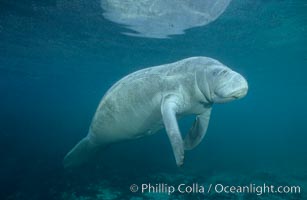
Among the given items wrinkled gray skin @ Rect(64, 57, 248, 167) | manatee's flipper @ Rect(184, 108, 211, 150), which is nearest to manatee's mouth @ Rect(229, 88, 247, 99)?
wrinkled gray skin @ Rect(64, 57, 248, 167)

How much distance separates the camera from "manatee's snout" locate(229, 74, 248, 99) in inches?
187

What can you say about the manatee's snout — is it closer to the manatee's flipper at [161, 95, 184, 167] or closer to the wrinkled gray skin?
the wrinkled gray skin

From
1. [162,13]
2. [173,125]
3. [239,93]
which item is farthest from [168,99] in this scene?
[162,13]

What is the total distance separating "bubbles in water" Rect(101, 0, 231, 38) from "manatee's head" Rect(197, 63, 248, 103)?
775 cm

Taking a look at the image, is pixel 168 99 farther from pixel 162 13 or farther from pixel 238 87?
pixel 162 13

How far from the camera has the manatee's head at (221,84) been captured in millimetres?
4797

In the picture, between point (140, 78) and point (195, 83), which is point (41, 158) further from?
point (195, 83)

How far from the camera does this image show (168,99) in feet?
19.4

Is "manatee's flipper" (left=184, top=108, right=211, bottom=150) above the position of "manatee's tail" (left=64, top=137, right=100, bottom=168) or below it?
above

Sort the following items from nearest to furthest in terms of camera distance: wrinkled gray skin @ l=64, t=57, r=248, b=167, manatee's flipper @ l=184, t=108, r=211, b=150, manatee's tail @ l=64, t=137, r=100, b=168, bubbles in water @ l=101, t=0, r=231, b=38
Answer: wrinkled gray skin @ l=64, t=57, r=248, b=167
manatee's flipper @ l=184, t=108, r=211, b=150
manatee's tail @ l=64, t=137, r=100, b=168
bubbles in water @ l=101, t=0, r=231, b=38

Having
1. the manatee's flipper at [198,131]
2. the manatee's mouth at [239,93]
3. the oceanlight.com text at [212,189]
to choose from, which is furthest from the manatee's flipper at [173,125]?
the oceanlight.com text at [212,189]

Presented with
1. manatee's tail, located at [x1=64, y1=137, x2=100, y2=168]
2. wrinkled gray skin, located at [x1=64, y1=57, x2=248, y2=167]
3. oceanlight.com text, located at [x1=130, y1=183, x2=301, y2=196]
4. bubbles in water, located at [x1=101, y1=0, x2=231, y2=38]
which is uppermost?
bubbles in water, located at [x1=101, y1=0, x2=231, y2=38]

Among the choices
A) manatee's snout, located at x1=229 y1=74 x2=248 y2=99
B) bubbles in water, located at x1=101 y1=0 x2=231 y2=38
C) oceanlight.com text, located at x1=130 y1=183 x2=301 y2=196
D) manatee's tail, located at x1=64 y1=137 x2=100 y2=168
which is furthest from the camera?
bubbles in water, located at x1=101 y1=0 x2=231 y2=38

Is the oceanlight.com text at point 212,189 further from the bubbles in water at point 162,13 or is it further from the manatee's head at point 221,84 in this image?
the bubbles in water at point 162,13
